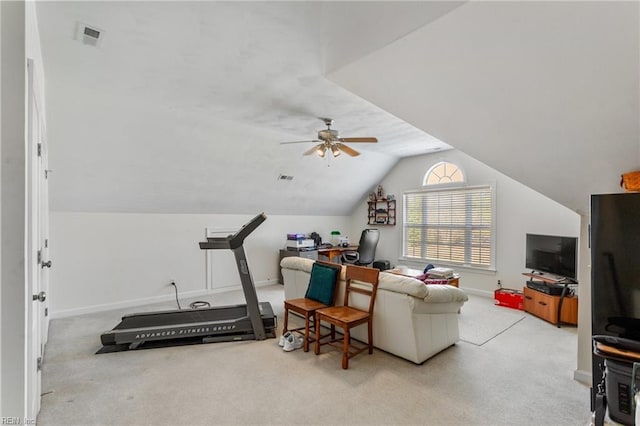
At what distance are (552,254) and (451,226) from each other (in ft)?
5.90

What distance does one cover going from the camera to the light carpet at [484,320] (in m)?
3.44

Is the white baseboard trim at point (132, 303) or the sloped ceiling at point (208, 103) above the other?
the sloped ceiling at point (208, 103)

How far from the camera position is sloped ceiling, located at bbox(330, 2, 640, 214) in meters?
1.25

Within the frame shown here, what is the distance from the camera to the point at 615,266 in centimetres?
150

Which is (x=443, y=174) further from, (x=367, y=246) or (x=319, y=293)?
(x=319, y=293)

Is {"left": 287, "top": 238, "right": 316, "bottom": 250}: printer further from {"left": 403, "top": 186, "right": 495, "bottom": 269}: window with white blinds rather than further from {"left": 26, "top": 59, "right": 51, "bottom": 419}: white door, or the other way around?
{"left": 26, "top": 59, "right": 51, "bottom": 419}: white door

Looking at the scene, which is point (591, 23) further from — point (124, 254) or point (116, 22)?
point (124, 254)

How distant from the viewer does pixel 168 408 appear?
2119mm

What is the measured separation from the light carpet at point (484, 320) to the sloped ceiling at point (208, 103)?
9.09 ft

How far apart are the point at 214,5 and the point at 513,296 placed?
5134 mm

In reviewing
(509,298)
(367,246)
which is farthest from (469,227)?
(367,246)

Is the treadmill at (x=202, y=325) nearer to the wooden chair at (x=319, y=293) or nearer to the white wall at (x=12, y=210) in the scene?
the wooden chair at (x=319, y=293)

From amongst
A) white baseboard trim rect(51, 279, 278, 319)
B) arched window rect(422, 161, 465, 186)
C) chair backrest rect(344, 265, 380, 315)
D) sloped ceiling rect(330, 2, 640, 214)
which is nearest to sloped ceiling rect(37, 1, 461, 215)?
sloped ceiling rect(330, 2, 640, 214)

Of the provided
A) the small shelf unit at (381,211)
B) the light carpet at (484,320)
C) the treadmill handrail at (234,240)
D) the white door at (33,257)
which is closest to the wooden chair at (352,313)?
the treadmill handrail at (234,240)
